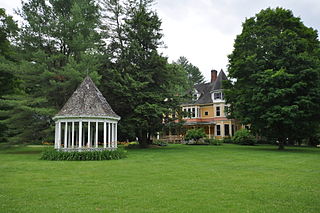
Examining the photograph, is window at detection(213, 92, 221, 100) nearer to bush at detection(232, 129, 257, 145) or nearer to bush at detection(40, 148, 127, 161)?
bush at detection(232, 129, 257, 145)

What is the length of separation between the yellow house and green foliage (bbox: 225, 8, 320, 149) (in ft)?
45.3

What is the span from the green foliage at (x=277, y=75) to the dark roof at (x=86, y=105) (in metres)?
13.4

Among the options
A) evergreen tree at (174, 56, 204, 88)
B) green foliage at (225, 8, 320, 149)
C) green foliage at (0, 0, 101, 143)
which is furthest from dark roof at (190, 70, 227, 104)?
evergreen tree at (174, 56, 204, 88)

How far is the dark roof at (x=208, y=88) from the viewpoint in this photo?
139 ft

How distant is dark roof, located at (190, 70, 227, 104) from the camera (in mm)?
42469

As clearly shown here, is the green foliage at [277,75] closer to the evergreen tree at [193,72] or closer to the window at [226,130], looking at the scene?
the window at [226,130]

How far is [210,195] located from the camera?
725 cm

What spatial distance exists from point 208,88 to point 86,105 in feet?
104

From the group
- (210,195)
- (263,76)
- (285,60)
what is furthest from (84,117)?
(285,60)

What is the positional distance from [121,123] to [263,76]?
551 inches

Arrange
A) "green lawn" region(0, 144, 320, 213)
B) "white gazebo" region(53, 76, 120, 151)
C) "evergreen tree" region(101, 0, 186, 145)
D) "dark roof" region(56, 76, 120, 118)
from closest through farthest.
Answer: "green lawn" region(0, 144, 320, 213) < "white gazebo" region(53, 76, 120, 151) < "dark roof" region(56, 76, 120, 118) < "evergreen tree" region(101, 0, 186, 145)

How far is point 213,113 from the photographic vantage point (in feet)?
141

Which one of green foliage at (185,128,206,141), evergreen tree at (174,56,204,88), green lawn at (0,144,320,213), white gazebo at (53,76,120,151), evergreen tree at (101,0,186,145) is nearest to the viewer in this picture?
green lawn at (0,144,320,213)

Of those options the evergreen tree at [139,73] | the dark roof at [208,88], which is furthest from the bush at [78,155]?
the dark roof at [208,88]
